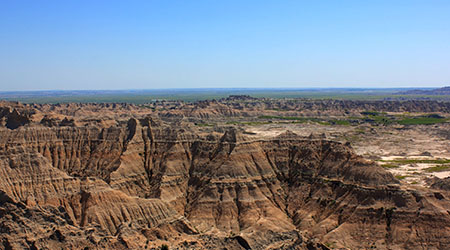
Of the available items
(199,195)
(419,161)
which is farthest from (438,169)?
(199,195)

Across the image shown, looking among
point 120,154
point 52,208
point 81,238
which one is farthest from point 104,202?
point 120,154

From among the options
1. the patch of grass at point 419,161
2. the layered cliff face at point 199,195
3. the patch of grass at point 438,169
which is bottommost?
the patch of grass at point 419,161

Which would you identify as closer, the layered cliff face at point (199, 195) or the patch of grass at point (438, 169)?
the layered cliff face at point (199, 195)

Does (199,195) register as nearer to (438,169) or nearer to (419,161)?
(438,169)

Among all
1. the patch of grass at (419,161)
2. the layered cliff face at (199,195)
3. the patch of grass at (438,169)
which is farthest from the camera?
the patch of grass at (419,161)

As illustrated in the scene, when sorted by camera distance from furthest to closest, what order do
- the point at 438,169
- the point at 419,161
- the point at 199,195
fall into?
the point at 419,161 < the point at 438,169 < the point at 199,195

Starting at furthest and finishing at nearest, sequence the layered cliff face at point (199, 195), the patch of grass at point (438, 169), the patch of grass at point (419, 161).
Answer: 1. the patch of grass at point (419, 161)
2. the patch of grass at point (438, 169)
3. the layered cliff face at point (199, 195)

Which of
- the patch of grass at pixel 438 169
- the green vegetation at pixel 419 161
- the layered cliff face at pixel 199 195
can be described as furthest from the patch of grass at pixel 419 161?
the layered cliff face at pixel 199 195

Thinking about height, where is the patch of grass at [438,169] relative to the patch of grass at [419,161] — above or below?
above

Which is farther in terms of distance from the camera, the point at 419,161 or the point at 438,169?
the point at 419,161

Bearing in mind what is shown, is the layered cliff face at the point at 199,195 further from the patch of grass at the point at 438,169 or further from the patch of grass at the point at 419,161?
the patch of grass at the point at 419,161
